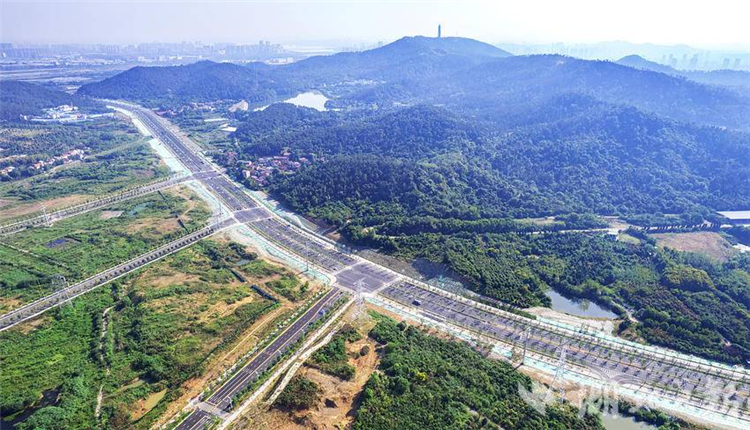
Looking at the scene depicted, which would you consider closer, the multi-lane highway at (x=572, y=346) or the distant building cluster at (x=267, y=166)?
the multi-lane highway at (x=572, y=346)

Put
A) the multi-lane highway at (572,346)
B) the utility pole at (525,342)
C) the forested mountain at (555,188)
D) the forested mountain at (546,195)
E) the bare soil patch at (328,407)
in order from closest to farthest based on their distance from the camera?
1. the bare soil patch at (328,407)
2. the multi-lane highway at (572,346)
3. the utility pole at (525,342)
4. the forested mountain at (546,195)
5. the forested mountain at (555,188)

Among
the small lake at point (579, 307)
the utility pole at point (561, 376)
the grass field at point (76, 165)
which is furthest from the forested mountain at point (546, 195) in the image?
the grass field at point (76, 165)

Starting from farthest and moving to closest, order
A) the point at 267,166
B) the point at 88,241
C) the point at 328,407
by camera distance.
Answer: the point at 267,166 → the point at 88,241 → the point at 328,407

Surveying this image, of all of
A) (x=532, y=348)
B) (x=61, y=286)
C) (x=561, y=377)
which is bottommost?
(x=532, y=348)

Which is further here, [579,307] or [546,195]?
[546,195]

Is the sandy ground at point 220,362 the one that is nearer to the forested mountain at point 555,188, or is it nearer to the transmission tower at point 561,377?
the forested mountain at point 555,188

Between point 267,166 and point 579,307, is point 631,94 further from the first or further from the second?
point 267,166

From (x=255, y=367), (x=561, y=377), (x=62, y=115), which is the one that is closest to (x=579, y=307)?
(x=561, y=377)
